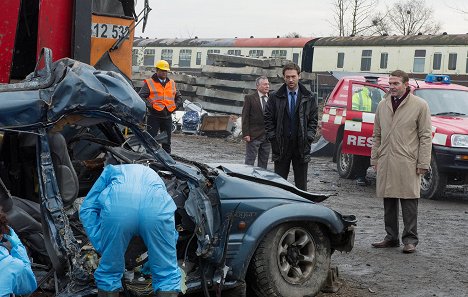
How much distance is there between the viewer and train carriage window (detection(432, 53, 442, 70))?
30.0 m

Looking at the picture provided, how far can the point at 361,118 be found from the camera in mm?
13703

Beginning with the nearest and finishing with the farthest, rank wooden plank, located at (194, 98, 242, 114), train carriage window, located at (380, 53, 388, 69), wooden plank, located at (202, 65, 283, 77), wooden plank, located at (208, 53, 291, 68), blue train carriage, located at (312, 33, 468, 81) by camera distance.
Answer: wooden plank, located at (202, 65, 283, 77) < wooden plank, located at (208, 53, 291, 68) < wooden plank, located at (194, 98, 242, 114) < blue train carriage, located at (312, 33, 468, 81) < train carriage window, located at (380, 53, 388, 69)

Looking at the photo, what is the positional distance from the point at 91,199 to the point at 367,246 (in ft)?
14.9

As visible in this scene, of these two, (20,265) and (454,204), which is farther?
(454,204)

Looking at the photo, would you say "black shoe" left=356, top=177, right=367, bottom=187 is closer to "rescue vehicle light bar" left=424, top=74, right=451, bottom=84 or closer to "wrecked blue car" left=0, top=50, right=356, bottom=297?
"rescue vehicle light bar" left=424, top=74, right=451, bottom=84

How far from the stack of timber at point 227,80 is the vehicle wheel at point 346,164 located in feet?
39.2

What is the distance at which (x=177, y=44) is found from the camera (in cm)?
4091

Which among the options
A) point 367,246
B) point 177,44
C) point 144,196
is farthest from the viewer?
point 177,44

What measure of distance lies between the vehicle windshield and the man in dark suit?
4.79 metres

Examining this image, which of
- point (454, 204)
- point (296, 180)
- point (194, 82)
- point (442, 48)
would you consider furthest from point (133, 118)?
point (442, 48)

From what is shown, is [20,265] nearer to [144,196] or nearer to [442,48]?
[144,196]

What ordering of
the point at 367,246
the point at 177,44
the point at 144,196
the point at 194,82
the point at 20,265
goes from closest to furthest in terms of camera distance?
the point at 20,265 → the point at 144,196 → the point at 367,246 → the point at 194,82 → the point at 177,44

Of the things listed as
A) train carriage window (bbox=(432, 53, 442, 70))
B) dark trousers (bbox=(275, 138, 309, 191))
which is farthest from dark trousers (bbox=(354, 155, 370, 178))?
train carriage window (bbox=(432, 53, 442, 70))

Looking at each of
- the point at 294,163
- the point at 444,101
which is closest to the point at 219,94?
the point at 444,101
